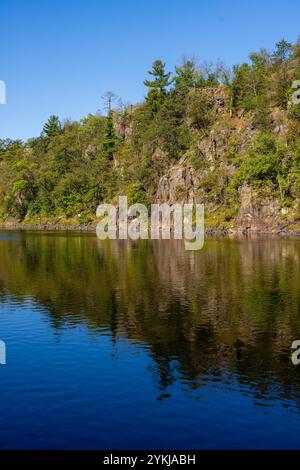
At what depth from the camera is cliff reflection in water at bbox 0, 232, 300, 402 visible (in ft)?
100

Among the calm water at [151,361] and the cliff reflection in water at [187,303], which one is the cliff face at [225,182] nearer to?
the cliff reflection in water at [187,303]

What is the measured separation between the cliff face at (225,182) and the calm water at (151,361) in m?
72.1

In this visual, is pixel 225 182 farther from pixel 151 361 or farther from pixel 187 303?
pixel 151 361

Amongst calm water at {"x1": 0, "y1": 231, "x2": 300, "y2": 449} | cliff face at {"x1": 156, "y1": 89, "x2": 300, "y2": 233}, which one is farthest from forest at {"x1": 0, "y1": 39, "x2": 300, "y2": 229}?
calm water at {"x1": 0, "y1": 231, "x2": 300, "y2": 449}

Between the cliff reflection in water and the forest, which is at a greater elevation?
the forest

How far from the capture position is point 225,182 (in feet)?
518

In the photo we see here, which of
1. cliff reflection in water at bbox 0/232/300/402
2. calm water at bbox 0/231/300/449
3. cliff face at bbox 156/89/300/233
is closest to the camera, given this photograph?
calm water at bbox 0/231/300/449

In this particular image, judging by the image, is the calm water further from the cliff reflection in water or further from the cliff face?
the cliff face

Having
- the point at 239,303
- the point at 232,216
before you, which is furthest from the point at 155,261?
the point at 232,216

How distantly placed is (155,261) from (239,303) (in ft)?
109

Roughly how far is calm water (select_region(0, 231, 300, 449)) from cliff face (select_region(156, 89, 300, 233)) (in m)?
72.1

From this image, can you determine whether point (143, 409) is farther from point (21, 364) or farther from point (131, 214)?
point (131, 214)

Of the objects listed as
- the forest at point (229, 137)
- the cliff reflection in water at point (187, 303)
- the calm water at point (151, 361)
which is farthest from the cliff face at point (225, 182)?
the calm water at point (151, 361)

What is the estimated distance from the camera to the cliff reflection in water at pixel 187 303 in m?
30.5
